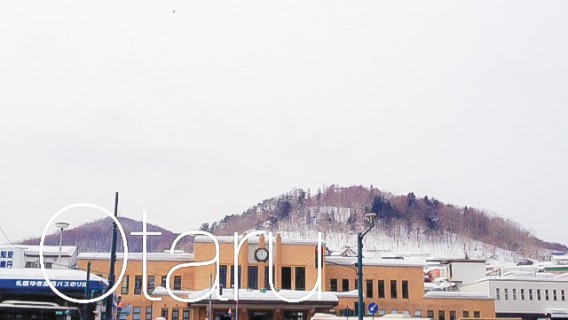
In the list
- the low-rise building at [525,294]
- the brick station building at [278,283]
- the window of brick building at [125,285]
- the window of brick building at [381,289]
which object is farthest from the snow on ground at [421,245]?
the window of brick building at [125,285]

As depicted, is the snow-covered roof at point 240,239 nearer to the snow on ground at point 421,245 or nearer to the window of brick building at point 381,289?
the window of brick building at point 381,289

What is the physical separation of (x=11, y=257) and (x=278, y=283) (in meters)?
20.7

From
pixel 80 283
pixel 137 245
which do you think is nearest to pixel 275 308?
pixel 80 283

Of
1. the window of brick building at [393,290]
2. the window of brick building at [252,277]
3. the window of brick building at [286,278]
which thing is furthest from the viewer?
the window of brick building at [393,290]

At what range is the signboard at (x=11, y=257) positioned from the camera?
4825cm

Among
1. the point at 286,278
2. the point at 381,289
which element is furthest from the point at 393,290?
the point at 286,278

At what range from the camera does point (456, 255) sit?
593ft

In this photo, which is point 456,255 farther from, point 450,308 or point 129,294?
point 129,294

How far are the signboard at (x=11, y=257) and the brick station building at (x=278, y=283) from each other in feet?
19.0

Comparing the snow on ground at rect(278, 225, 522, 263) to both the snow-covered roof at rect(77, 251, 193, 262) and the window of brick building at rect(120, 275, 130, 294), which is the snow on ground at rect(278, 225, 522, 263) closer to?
the snow-covered roof at rect(77, 251, 193, 262)

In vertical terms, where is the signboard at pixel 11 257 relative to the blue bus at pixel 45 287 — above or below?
above

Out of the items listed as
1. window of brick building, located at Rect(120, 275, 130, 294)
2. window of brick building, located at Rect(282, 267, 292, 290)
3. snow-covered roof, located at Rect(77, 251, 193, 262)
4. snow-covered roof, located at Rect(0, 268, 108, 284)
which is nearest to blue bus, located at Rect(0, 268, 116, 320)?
snow-covered roof, located at Rect(0, 268, 108, 284)

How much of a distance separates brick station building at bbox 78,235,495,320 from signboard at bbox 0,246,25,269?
579 centimetres

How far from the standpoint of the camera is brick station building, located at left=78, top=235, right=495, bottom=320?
5059 centimetres
